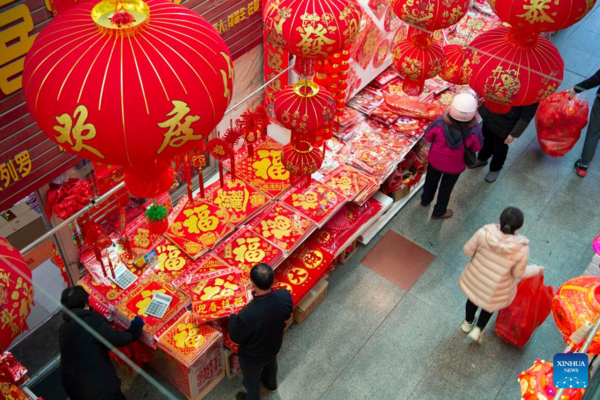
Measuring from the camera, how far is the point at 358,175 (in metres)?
5.68

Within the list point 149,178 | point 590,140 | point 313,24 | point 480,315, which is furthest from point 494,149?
point 149,178

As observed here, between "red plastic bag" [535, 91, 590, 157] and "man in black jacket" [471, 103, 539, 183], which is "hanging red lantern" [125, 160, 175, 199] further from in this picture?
"red plastic bag" [535, 91, 590, 157]

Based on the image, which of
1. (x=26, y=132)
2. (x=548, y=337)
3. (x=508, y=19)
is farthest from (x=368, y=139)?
(x=26, y=132)

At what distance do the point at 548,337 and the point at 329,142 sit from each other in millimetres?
2888

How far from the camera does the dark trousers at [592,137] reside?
6.59m

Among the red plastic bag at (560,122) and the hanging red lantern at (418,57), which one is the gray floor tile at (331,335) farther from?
the red plastic bag at (560,122)

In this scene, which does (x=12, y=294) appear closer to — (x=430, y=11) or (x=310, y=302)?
(x=430, y=11)

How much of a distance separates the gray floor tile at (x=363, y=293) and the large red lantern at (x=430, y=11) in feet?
9.34

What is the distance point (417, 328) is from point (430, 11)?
9.99ft

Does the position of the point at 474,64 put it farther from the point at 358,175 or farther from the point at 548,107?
the point at 548,107

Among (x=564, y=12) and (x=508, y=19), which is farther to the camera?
(x=508, y=19)

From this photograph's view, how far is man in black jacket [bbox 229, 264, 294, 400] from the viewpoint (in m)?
3.74

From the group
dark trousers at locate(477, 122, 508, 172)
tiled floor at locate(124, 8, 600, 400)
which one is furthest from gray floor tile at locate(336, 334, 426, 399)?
dark trousers at locate(477, 122, 508, 172)

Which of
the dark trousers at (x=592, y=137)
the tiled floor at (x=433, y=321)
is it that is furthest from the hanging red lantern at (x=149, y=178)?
the dark trousers at (x=592, y=137)
